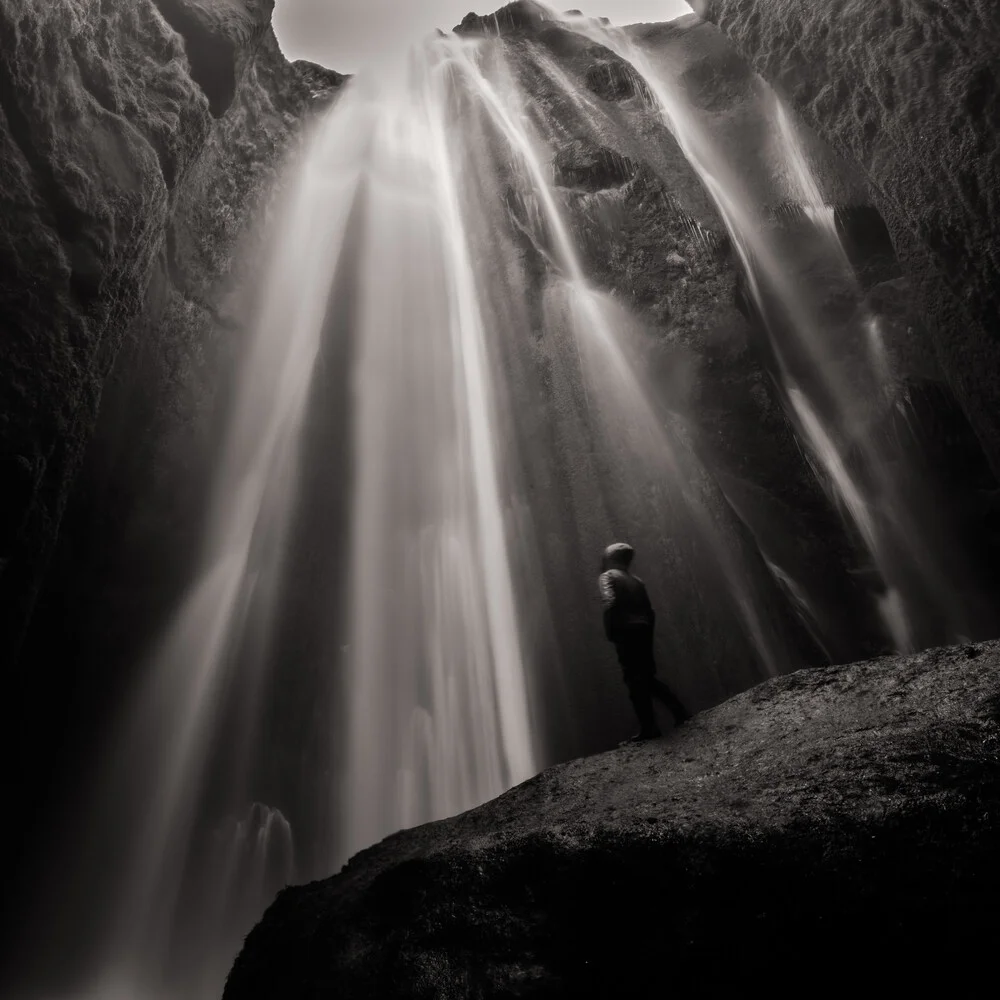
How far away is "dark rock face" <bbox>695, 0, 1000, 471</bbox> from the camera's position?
7.12 m

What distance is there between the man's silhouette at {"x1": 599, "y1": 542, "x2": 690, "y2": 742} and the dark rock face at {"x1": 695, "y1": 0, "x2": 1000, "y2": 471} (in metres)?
6.21

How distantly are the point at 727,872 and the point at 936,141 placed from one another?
9.21m

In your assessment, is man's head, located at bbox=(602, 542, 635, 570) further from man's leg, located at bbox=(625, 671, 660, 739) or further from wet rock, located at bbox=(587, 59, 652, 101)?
wet rock, located at bbox=(587, 59, 652, 101)

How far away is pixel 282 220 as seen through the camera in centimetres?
1398

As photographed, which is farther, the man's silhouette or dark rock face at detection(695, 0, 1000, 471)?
dark rock face at detection(695, 0, 1000, 471)

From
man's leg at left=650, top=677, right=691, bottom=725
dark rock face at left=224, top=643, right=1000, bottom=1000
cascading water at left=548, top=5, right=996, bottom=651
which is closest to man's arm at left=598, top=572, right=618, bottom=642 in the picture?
man's leg at left=650, top=677, right=691, bottom=725

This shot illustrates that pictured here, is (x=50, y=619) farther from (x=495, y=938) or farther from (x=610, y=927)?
(x=610, y=927)

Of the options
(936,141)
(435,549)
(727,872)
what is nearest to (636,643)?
(727,872)

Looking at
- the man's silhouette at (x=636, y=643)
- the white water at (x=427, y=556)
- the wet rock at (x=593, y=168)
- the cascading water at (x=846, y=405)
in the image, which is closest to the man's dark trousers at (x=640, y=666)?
the man's silhouette at (x=636, y=643)

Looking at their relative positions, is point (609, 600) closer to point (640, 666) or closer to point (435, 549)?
point (640, 666)

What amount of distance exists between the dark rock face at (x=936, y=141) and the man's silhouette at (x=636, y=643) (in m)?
6.21

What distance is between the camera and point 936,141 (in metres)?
7.64

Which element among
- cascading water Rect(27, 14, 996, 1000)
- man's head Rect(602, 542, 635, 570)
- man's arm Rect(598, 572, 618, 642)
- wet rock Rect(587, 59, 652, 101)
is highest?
wet rock Rect(587, 59, 652, 101)

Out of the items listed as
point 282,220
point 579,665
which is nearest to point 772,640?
point 579,665
